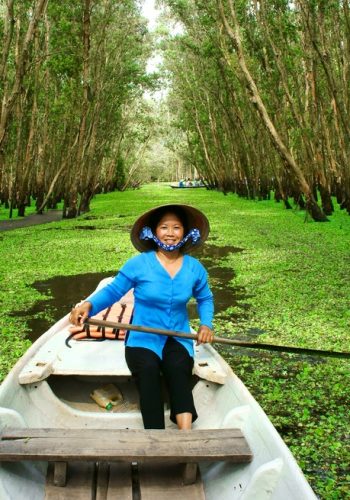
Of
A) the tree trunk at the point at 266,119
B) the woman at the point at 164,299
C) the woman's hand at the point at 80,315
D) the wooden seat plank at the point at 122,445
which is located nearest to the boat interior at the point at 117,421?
the wooden seat plank at the point at 122,445

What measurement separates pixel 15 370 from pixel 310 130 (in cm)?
1939

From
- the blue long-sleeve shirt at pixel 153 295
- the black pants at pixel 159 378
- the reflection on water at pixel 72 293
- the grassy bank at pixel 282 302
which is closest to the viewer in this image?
the black pants at pixel 159 378

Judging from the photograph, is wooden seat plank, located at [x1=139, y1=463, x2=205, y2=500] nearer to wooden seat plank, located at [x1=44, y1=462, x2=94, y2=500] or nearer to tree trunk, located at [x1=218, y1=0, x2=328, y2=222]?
wooden seat plank, located at [x1=44, y1=462, x2=94, y2=500]

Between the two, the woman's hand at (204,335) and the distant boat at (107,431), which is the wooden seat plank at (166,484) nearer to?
the distant boat at (107,431)

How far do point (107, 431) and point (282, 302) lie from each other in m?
6.13

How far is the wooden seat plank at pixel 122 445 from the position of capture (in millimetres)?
3064

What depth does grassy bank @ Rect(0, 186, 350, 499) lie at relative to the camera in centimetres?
476

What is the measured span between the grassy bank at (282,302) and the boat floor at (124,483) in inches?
40.7

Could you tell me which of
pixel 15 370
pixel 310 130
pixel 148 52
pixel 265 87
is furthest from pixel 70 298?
pixel 148 52

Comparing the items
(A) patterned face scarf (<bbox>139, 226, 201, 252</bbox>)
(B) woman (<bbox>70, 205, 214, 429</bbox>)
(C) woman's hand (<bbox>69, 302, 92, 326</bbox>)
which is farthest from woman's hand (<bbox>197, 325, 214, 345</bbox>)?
(C) woman's hand (<bbox>69, 302, 92, 326</bbox>)

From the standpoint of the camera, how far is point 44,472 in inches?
135

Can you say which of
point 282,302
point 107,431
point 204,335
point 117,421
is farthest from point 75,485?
point 282,302

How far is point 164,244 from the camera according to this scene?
4.28 meters

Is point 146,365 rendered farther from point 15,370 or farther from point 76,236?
point 76,236
